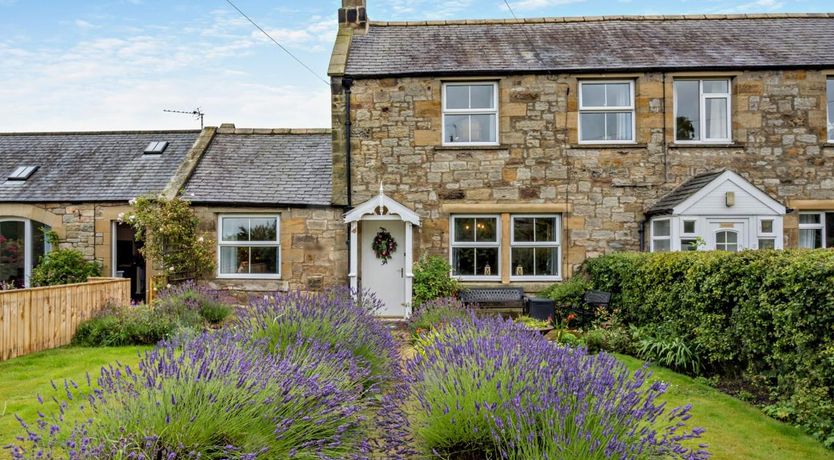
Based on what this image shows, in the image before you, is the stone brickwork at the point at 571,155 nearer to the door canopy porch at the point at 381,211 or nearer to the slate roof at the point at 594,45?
the slate roof at the point at 594,45

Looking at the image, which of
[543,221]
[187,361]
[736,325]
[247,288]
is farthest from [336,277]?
[187,361]

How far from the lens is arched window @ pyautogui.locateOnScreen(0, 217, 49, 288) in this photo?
13.8 metres

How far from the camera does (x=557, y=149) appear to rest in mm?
12273

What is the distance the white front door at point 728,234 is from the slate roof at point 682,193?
28.7 inches

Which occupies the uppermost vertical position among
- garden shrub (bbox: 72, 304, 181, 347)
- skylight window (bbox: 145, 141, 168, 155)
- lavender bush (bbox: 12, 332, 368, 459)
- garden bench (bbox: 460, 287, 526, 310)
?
skylight window (bbox: 145, 141, 168, 155)

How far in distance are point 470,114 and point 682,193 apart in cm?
476

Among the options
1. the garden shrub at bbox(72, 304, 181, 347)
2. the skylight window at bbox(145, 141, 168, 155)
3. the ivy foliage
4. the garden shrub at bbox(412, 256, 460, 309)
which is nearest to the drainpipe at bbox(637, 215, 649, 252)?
the garden shrub at bbox(412, 256, 460, 309)

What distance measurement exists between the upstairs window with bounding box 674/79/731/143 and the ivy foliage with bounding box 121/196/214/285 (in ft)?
35.5

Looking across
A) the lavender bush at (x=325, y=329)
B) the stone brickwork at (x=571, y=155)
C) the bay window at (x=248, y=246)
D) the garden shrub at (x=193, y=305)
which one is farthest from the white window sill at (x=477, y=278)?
the lavender bush at (x=325, y=329)

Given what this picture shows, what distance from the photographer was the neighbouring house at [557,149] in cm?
1209

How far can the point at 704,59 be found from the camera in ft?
40.4

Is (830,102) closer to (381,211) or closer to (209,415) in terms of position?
(381,211)

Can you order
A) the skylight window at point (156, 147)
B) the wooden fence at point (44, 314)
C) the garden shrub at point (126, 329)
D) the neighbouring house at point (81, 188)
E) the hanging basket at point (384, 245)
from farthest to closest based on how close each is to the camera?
1. the skylight window at point (156, 147)
2. the neighbouring house at point (81, 188)
3. the hanging basket at point (384, 245)
4. the garden shrub at point (126, 329)
5. the wooden fence at point (44, 314)

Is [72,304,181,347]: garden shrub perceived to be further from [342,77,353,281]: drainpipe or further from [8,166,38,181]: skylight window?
[8,166,38,181]: skylight window
